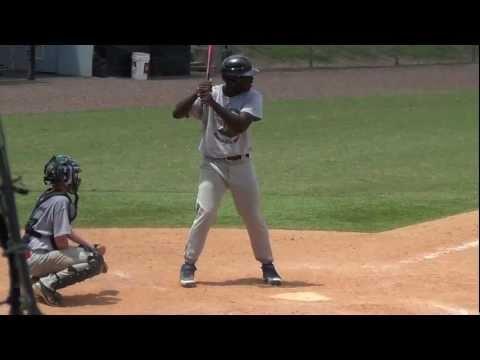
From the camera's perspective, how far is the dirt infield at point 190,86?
80.7 feet

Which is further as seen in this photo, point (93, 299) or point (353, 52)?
point (353, 52)

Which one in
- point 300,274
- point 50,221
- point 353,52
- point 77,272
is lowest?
point 300,274

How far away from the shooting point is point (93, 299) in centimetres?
729

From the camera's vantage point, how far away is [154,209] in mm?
11648

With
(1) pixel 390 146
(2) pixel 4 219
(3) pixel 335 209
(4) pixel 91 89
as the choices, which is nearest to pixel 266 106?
(4) pixel 91 89

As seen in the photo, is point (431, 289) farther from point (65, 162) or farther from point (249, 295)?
point (65, 162)

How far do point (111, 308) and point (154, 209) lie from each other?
15.6 ft

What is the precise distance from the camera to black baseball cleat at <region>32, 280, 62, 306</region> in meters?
6.95

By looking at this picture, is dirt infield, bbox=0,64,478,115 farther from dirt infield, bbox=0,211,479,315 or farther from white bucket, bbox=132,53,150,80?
dirt infield, bbox=0,211,479,315

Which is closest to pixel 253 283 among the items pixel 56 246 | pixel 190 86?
pixel 56 246

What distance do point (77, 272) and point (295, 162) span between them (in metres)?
9.77

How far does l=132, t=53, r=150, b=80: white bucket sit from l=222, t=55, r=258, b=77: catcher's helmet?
71.0 feet

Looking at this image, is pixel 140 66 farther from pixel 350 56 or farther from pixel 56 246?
A: pixel 56 246

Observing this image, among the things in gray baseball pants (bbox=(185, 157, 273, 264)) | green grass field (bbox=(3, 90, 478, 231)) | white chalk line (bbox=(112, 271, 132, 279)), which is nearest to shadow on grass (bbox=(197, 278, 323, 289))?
gray baseball pants (bbox=(185, 157, 273, 264))
